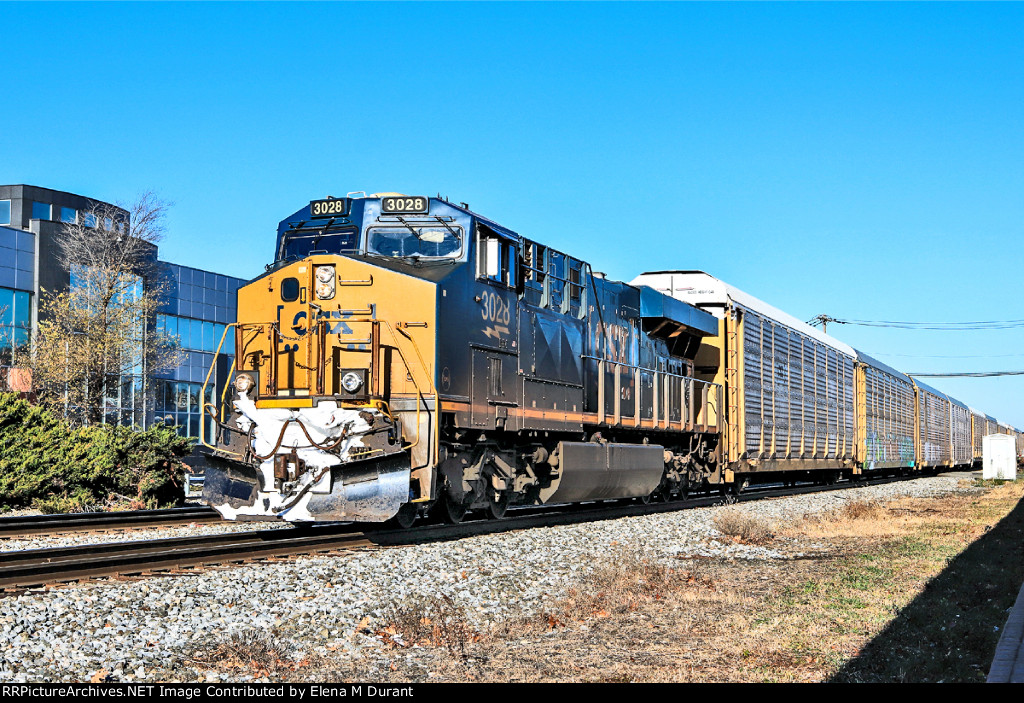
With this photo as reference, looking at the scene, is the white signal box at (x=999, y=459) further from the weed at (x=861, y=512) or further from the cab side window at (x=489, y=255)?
the cab side window at (x=489, y=255)

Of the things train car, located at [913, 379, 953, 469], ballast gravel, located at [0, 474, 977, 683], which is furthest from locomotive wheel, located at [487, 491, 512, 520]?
train car, located at [913, 379, 953, 469]

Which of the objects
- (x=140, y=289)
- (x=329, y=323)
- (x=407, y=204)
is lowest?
(x=329, y=323)

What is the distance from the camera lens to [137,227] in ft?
125

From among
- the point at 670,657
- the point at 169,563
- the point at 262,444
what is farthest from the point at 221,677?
the point at 262,444

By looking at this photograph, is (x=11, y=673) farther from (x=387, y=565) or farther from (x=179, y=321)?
(x=179, y=321)

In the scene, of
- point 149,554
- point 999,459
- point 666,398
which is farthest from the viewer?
point 999,459

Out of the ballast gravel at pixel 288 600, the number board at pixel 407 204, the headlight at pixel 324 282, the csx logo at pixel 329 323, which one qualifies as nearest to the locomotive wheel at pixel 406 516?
the ballast gravel at pixel 288 600

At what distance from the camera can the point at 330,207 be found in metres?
12.3

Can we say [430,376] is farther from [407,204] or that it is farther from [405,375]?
[407,204]

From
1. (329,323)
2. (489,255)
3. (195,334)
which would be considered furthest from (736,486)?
(195,334)

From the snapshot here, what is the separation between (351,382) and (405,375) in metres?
0.68

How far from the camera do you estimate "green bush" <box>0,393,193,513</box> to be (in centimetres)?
1684

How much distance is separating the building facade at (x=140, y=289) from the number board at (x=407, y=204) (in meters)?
22.6

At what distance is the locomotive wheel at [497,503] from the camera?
43.5ft
